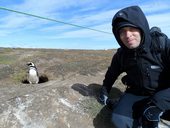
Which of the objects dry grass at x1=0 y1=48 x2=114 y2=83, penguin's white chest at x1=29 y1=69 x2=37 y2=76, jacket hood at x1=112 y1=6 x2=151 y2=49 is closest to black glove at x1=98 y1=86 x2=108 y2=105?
jacket hood at x1=112 y1=6 x2=151 y2=49

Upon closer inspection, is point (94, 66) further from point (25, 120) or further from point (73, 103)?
point (25, 120)

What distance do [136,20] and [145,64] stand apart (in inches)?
32.5

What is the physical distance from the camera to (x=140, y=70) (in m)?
6.66

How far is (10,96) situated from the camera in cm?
830

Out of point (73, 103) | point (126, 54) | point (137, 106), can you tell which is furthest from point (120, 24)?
point (73, 103)

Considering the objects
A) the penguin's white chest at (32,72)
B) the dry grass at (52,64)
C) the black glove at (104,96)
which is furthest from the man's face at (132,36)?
the penguin's white chest at (32,72)

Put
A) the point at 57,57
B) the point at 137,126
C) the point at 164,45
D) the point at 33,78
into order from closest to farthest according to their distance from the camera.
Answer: the point at 164,45 → the point at 137,126 → the point at 33,78 → the point at 57,57

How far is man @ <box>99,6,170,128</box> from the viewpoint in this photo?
6340 mm

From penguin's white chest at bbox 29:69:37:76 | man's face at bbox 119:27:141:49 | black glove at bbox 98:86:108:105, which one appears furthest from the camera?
penguin's white chest at bbox 29:69:37:76

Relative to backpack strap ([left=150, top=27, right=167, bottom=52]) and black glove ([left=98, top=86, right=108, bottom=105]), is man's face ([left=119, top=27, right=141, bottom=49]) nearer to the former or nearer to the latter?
backpack strap ([left=150, top=27, right=167, bottom=52])

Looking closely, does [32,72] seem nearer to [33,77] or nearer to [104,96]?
[33,77]

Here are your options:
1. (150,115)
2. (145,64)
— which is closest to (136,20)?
(145,64)

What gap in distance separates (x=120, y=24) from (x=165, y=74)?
1.22m

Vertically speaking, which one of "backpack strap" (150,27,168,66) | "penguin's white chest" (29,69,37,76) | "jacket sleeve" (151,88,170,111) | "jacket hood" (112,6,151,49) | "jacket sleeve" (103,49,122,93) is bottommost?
"penguin's white chest" (29,69,37,76)
